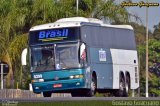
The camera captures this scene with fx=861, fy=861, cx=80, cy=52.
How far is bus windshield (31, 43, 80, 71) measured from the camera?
3966 centimetres

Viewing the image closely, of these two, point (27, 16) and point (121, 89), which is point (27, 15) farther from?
point (121, 89)

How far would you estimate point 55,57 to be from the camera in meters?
39.8

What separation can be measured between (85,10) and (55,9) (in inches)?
109

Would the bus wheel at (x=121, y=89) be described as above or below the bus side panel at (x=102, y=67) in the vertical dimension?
below

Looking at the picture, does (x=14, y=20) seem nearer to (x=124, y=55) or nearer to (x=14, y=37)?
(x=14, y=37)

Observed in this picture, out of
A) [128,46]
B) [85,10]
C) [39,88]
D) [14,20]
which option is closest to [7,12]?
[14,20]

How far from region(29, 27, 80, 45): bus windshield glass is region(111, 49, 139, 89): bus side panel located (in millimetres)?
4589

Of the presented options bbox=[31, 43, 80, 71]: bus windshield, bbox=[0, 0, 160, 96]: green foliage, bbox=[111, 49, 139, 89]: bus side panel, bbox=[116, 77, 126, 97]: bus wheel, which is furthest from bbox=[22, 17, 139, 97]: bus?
bbox=[0, 0, 160, 96]: green foliage

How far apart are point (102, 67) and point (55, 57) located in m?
3.51

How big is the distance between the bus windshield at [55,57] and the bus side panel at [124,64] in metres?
4.72

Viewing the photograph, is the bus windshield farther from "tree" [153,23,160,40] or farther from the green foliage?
"tree" [153,23,160,40]

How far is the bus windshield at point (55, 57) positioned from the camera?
3966 centimetres

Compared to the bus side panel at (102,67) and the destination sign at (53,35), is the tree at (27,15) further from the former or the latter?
the destination sign at (53,35)

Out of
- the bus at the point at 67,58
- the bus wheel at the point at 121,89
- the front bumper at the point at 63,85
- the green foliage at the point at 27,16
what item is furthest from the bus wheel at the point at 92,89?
the green foliage at the point at 27,16
